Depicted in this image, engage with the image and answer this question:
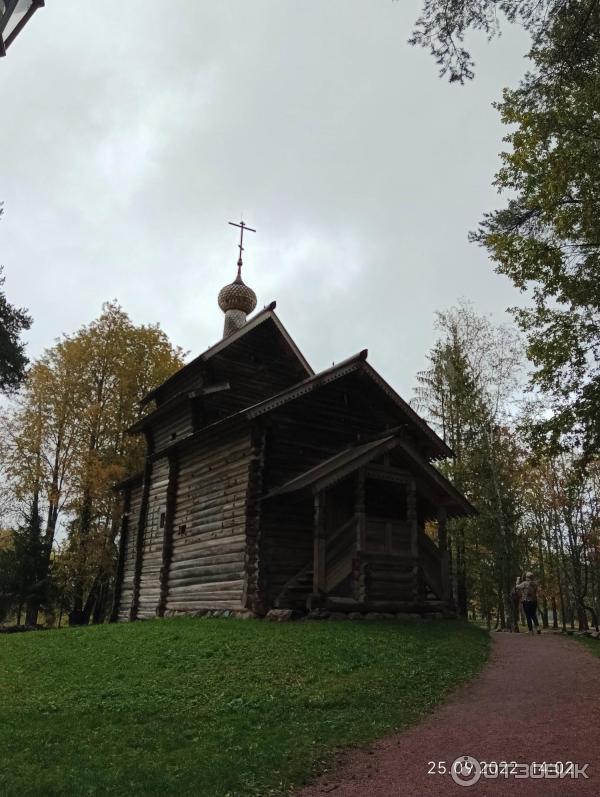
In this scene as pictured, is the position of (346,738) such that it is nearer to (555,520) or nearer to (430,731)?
(430,731)

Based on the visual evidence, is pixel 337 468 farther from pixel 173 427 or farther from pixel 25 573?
pixel 25 573

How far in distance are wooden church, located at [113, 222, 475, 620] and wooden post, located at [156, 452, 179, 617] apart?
36 mm

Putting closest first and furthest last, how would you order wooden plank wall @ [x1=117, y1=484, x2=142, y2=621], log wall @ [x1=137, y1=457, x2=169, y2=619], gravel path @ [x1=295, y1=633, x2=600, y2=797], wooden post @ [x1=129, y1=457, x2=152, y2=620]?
gravel path @ [x1=295, y1=633, x2=600, y2=797]
log wall @ [x1=137, y1=457, x2=169, y2=619]
wooden post @ [x1=129, y1=457, x2=152, y2=620]
wooden plank wall @ [x1=117, y1=484, x2=142, y2=621]

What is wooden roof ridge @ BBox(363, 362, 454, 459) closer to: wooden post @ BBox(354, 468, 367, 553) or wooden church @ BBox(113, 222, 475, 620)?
wooden church @ BBox(113, 222, 475, 620)

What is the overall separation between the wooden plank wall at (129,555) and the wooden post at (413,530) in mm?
12306

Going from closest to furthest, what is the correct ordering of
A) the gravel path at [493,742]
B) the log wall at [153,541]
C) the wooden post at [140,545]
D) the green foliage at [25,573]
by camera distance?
the gravel path at [493,742] < the log wall at [153,541] < the wooden post at [140,545] < the green foliage at [25,573]

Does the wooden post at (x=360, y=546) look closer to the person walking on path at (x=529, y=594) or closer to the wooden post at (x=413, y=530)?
the wooden post at (x=413, y=530)

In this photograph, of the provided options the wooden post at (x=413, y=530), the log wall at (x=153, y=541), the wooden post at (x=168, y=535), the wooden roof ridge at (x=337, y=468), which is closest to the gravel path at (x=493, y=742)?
the wooden post at (x=413, y=530)

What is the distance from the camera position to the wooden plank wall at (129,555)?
24.0m

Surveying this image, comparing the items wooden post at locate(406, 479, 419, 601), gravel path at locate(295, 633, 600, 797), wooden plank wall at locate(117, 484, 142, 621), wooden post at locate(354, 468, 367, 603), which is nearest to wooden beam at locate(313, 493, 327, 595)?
wooden post at locate(354, 468, 367, 603)

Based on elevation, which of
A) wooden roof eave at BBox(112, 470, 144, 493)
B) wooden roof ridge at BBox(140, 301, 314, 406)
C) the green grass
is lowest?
the green grass

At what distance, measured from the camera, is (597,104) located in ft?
36.8

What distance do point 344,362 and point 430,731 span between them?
42.6 ft

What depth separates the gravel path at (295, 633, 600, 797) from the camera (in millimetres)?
5430
